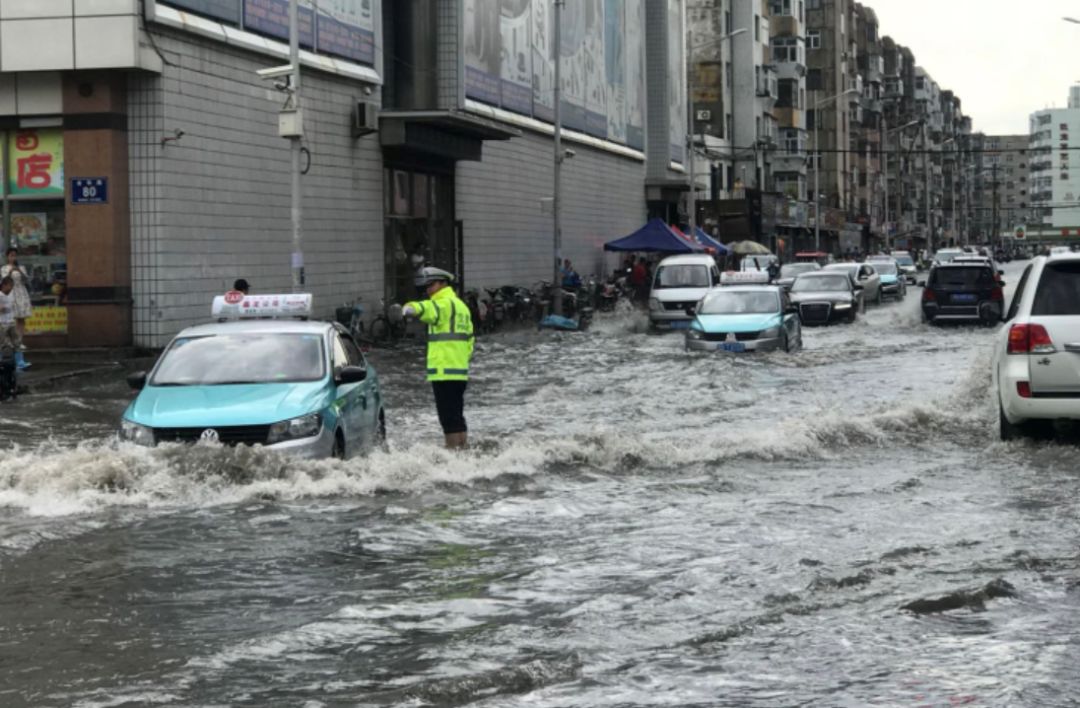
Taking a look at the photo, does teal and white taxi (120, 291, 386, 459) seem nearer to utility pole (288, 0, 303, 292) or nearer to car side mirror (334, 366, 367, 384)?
car side mirror (334, 366, 367, 384)

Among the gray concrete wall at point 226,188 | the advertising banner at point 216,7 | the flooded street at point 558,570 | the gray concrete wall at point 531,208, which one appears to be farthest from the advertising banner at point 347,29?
the flooded street at point 558,570

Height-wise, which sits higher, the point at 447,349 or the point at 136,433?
the point at 447,349

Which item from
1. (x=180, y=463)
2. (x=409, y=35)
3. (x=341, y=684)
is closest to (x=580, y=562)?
(x=341, y=684)

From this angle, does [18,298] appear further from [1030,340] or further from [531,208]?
[531,208]

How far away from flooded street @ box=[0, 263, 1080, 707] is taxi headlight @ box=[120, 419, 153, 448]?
0.19 m

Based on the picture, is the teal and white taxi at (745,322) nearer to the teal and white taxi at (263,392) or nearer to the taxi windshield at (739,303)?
the taxi windshield at (739,303)

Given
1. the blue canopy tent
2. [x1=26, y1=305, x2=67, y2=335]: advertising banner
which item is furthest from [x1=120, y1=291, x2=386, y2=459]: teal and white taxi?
the blue canopy tent

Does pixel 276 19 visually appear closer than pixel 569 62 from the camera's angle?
Yes

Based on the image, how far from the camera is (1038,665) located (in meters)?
7.04

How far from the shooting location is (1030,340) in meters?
14.2

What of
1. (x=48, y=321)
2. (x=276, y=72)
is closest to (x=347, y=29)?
(x=276, y=72)

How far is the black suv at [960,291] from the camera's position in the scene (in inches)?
1560

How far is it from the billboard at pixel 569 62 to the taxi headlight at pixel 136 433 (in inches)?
1081

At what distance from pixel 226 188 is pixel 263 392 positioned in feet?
50.1
